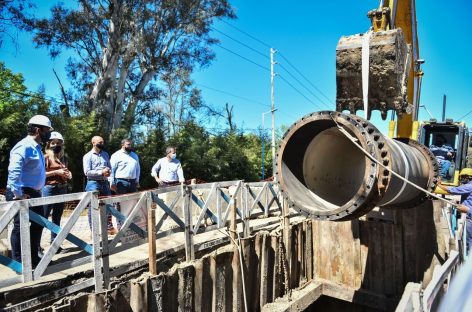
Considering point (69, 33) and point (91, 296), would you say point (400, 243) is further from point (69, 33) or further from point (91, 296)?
point (69, 33)

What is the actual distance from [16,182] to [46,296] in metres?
1.25

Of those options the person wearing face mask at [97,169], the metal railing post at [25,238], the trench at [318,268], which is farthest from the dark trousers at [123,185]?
the metal railing post at [25,238]

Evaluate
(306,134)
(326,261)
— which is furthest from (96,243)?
(326,261)

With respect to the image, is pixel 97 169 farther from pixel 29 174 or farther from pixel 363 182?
pixel 363 182

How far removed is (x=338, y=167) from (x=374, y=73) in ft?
3.30

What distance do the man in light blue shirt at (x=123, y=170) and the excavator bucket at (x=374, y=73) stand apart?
385 cm

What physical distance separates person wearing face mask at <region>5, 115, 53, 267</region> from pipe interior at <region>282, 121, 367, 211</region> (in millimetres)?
2709

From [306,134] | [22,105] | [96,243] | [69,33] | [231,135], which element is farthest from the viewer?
[231,135]

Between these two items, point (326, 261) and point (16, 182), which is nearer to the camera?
point (16, 182)

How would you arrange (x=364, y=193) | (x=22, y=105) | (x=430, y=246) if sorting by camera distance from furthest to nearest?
(x=22, y=105) → (x=430, y=246) → (x=364, y=193)

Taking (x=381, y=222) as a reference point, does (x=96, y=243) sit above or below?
above

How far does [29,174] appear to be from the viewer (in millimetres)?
4289

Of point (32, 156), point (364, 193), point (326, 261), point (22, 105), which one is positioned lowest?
point (326, 261)

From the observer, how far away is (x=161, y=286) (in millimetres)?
4422
